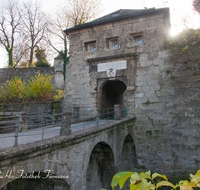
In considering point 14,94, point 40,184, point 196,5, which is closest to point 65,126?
point 40,184

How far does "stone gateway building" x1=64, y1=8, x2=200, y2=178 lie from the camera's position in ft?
28.0

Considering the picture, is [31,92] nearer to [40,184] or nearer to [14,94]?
[14,94]

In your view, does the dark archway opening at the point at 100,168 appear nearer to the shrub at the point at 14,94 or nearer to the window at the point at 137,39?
the window at the point at 137,39

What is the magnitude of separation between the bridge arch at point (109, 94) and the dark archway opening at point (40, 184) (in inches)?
199

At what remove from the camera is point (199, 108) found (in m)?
8.32

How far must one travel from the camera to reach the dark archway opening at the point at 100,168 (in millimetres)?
7154

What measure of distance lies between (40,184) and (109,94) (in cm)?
728

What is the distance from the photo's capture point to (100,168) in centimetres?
756

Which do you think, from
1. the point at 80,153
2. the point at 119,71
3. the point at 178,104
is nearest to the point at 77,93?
the point at 119,71

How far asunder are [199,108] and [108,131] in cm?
456

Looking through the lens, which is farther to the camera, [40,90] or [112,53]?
[40,90]

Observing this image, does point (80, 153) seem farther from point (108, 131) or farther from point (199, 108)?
point (199, 108)

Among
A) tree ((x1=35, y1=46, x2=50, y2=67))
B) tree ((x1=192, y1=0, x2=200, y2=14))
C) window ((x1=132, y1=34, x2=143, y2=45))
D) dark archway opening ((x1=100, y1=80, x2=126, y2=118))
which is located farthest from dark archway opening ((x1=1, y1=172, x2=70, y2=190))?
tree ((x1=35, y1=46, x2=50, y2=67))

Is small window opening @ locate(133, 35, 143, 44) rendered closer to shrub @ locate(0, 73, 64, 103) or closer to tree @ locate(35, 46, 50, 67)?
shrub @ locate(0, 73, 64, 103)
